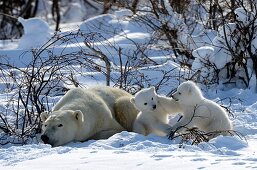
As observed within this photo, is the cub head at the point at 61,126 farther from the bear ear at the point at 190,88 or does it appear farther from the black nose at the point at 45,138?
the bear ear at the point at 190,88

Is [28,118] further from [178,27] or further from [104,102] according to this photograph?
[178,27]

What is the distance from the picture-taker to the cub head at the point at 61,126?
671cm

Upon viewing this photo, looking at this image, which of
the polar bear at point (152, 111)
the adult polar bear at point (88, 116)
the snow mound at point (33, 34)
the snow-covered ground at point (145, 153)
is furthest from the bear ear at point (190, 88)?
the snow mound at point (33, 34)

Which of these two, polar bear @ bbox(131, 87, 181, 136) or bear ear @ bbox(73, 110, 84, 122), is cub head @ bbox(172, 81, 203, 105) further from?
bear ear @ bbox(73, 110, 84, 122)

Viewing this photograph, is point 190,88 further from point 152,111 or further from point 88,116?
point 88,116

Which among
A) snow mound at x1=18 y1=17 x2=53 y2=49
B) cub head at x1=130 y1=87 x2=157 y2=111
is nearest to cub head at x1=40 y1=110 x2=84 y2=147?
cub head at x1=130 y1=87 x2=157 y2=111

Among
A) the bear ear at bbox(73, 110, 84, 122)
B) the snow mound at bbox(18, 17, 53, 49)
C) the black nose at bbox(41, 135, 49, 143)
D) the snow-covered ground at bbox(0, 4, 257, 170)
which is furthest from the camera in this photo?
the snow mound at bbox(18, 17, 53, 49)

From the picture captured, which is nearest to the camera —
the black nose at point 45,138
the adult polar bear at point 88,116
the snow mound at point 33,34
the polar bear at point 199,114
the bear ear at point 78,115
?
the black nose at point 45,138

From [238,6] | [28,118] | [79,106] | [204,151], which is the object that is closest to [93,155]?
[204,151]

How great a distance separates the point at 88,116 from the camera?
719 centimetres

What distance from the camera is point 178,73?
33.7ft

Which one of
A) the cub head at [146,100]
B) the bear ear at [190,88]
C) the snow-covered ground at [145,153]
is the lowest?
the snow-covered ground at [145,153]

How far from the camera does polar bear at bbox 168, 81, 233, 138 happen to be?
702cm

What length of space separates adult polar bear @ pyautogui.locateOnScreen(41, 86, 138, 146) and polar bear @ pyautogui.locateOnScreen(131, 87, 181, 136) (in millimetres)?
304
